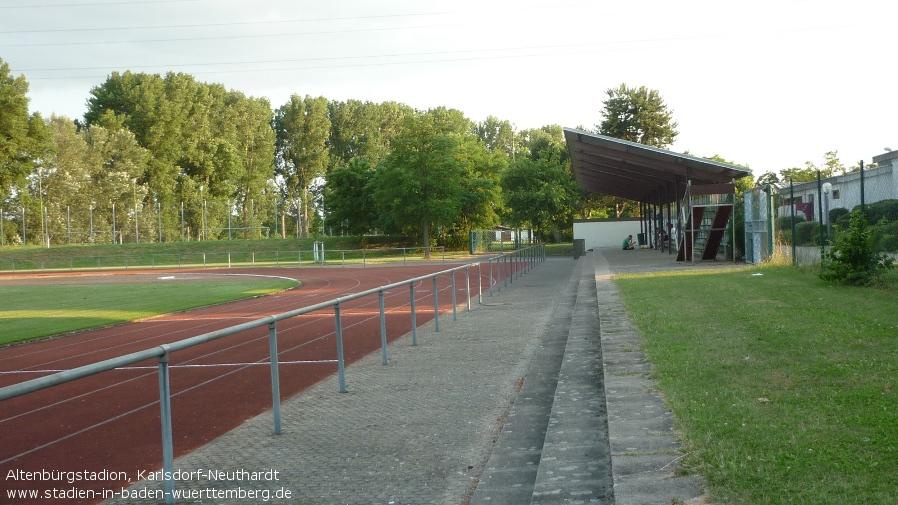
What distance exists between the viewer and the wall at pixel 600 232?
6016 cm

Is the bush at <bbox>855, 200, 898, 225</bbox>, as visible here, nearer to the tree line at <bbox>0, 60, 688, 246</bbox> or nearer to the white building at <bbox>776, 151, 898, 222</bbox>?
the white building at <bbox>776, 151, 898, 222</bbox>

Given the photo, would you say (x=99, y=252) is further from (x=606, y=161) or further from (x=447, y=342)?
(x=447, y=342)

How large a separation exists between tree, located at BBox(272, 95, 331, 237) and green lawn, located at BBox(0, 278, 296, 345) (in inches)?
2477

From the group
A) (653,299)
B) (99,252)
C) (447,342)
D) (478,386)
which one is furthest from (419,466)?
(99,252)

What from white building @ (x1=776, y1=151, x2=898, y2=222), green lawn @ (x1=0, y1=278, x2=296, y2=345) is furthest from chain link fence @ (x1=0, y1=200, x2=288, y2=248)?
white building @ (x1=776, y1=151, x2=898, y2=222)

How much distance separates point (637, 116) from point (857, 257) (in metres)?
65.9

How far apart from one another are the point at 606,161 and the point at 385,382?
91.1 ft

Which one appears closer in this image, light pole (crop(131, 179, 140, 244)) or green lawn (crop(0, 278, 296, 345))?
green lawn (crop(0, 278, 296, 345))

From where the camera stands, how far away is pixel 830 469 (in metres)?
4.18

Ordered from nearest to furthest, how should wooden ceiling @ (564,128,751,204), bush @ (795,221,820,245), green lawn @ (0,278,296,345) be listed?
green lawn @ (0,278,296,345) < bush @ (795,221,820,245) < wooden ceiling @ (564,128,751,204)

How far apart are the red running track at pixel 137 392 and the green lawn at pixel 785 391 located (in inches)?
139

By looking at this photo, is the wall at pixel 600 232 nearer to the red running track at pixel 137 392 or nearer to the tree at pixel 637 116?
the tree at pixel 637 116

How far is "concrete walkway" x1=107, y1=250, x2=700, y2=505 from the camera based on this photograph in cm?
476

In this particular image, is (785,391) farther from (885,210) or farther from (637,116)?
(637,116)
